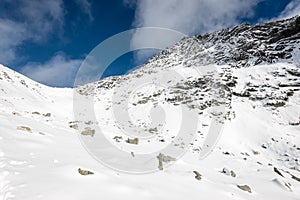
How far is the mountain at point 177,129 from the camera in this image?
17.5ft

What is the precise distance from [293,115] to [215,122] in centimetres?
917

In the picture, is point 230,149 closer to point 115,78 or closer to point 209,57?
point 209,57

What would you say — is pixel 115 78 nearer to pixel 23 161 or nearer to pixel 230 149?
pixel 230 149

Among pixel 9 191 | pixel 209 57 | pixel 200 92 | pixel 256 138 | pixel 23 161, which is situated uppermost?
pixel 209 57

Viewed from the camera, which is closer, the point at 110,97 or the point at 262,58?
the point at 262,58

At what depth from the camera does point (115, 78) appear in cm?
5759

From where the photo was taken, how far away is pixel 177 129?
21641 millimetres

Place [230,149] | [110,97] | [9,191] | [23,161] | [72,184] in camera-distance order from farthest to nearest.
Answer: [110,97]
[230,149]
[23,161]
[72,184]
[9,191]

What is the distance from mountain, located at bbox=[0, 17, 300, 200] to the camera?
533 cm

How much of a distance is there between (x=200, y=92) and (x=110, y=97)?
19.2 m

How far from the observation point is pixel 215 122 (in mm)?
23469

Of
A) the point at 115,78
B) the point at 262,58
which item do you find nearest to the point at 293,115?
the point at 262,58

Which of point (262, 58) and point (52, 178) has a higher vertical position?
point (262, 58)

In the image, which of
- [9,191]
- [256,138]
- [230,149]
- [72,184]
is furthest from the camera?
[256,138]
